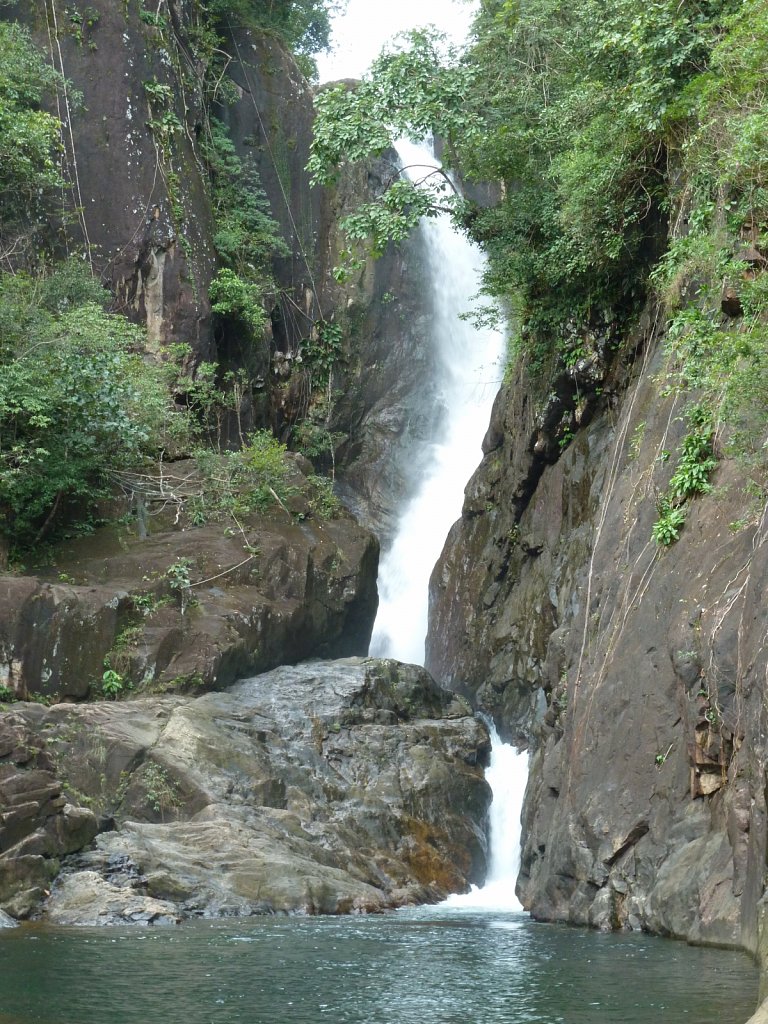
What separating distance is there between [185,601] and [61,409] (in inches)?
180

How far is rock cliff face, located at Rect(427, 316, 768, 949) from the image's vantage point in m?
11.0

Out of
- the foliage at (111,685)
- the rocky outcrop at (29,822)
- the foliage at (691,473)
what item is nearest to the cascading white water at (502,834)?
the rocky outcrop at (29,822)

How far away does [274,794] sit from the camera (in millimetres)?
17844

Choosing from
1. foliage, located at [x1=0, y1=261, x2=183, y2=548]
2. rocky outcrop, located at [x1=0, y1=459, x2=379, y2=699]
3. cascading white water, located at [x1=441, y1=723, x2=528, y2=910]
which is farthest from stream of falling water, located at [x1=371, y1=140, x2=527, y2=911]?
foliage, located at [x1=0, y1=261, x2=183, y2=548]

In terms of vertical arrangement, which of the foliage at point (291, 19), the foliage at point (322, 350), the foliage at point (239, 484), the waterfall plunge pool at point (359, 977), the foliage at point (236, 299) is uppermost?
the foliage at point (291, 19)

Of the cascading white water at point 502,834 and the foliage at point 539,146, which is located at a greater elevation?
the foliage at point 539,146

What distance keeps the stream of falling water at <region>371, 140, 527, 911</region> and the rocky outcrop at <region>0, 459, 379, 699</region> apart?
3914 millimetres

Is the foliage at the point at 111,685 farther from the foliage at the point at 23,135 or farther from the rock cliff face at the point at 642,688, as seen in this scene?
the foliage at the point at 23,135

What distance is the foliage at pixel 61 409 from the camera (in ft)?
68.5

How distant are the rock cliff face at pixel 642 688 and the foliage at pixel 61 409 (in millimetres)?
8742

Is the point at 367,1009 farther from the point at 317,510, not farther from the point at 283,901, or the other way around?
the point at 317,510

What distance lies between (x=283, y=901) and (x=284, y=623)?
7802 mm

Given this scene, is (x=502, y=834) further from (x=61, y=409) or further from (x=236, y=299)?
(x=236, y=299)

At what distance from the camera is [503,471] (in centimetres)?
2541
